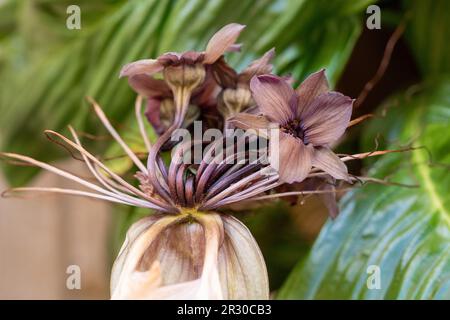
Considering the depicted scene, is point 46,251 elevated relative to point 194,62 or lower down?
lower down

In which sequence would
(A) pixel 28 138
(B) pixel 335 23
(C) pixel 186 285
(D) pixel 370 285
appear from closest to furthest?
1. (C) pixel 186 285
2. (D) pixel 370 285
3. (B) pixel 335 23
4. (A) pixel 28 138

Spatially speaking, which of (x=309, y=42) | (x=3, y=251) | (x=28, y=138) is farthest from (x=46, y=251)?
(x=309, y=42)

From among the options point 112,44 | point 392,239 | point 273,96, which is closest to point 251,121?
point 273,96

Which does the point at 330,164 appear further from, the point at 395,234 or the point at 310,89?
the point at 395,234

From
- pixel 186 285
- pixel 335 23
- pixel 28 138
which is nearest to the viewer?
pixel 186 285

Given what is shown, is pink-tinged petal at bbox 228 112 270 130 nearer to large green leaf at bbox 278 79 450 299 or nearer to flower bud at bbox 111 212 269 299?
flower bud at bbox 111 212 269 299

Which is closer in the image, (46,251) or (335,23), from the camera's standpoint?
(335,23)

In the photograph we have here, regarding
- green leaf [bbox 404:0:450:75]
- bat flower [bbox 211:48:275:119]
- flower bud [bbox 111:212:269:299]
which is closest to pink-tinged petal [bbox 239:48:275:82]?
bat flower [bbox 211:48:275:119]

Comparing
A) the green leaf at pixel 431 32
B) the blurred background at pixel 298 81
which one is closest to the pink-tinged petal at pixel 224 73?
the blurred background at pixel 298 81

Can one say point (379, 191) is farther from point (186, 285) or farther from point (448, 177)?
point (186, 285)
